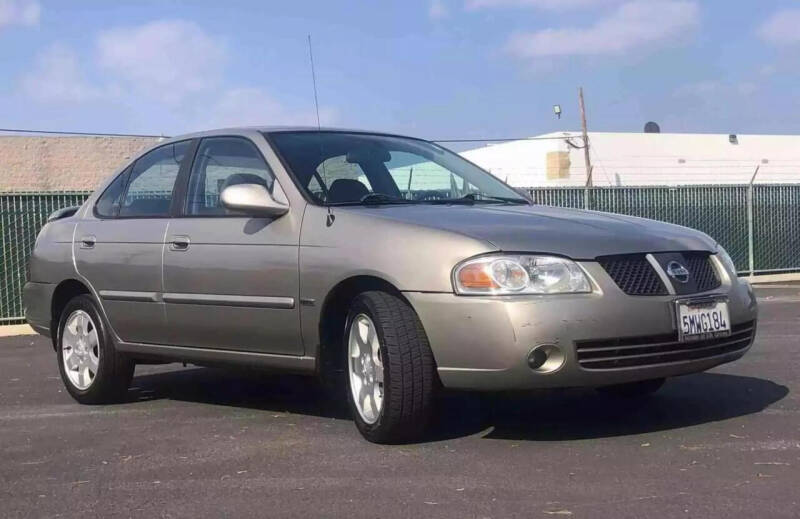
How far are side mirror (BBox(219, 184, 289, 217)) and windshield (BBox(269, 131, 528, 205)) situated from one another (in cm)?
19

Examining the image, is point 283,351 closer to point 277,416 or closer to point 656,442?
point 277,416

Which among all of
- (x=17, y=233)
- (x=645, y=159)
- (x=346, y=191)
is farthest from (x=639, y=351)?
(x=645, y=159)

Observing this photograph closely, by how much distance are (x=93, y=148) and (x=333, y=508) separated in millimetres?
26447

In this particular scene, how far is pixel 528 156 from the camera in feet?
128

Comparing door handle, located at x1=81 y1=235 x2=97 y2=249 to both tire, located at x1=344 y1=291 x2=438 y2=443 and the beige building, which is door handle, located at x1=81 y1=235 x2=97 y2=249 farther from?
the beige building

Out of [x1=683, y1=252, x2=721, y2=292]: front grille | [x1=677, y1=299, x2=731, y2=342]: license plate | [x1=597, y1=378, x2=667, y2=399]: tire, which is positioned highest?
[x1=683, y1=252, x2=721, y2=292]: front grille

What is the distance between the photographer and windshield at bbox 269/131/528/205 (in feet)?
18.3

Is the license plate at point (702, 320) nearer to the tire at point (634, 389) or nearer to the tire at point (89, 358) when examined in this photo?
the tire at point (634, 389)

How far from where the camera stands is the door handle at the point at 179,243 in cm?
588

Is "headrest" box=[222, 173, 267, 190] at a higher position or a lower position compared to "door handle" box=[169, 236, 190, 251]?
higher

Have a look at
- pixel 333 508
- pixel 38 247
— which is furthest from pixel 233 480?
pixel 38 247

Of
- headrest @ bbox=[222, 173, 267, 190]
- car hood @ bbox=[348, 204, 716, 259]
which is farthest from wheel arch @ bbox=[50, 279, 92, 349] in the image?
car hood @ bbox=[348, 204, 716, 259]

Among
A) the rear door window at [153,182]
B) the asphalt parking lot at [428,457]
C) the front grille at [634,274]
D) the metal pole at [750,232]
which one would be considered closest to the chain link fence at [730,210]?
the metal pole at [750,232]

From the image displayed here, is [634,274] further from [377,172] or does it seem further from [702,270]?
[377,172]
